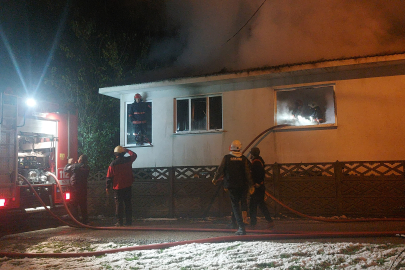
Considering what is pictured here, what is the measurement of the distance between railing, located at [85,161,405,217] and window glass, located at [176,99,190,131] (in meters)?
1.86

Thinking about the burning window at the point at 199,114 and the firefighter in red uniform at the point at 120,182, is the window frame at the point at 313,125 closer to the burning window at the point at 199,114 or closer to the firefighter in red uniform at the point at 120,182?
the burning window at the point at 199,114

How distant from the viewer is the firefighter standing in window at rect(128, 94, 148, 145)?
12859 mm

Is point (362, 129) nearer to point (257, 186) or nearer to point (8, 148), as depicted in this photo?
point (257, 186)

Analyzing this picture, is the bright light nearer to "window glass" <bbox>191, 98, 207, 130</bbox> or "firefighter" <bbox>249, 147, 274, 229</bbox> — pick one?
"window glass" <bbox>191, 98, 207, 130</bbox>

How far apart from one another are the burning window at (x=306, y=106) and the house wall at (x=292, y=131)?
22 centimetres

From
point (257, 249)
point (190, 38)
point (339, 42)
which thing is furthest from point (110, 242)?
point (190, 38)

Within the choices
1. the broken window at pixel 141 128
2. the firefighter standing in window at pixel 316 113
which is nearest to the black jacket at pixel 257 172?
the firefighter standing in window at pixel 316 113

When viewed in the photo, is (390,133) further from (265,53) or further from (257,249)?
(257,249)

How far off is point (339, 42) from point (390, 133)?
3576mm

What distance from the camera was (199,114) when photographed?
12.4 metres

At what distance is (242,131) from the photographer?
1150 centimetres

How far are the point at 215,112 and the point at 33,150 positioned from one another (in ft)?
18.9

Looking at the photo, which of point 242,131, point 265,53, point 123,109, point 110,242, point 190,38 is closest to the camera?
point 110,242

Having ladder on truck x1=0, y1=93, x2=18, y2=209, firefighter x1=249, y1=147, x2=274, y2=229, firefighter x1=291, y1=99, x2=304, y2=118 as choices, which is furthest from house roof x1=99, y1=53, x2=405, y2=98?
ladder on truck x1=0, y1=93, x2=18, y2=209
